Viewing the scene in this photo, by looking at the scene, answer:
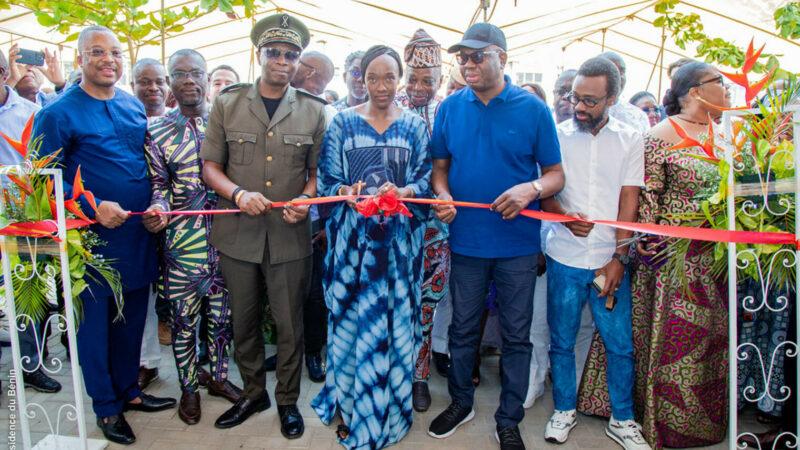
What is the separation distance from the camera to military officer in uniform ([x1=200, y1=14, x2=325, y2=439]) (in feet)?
10.4

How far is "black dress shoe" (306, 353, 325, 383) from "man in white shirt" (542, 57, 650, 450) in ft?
5.82

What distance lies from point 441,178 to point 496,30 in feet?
2.99

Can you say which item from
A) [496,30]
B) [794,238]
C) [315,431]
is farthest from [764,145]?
[315,431]

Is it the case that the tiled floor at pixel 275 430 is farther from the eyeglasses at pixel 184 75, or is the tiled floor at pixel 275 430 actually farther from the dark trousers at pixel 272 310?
the eyeglasses at pixel 184 75

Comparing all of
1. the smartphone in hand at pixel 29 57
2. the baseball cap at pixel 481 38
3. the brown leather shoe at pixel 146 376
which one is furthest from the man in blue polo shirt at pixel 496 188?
the smartphone in hand at pixel 29 57

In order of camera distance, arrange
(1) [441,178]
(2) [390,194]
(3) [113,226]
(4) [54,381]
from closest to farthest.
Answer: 1. (2) [390,194]
2. (3) [113,226]
3. (1) [441,178]
4. (4) [54,381]

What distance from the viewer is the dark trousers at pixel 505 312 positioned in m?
3.13

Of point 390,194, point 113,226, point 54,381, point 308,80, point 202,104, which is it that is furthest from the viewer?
point 308,80

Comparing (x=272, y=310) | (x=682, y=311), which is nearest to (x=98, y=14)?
(x=272, y=310)

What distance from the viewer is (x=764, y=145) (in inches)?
97.9

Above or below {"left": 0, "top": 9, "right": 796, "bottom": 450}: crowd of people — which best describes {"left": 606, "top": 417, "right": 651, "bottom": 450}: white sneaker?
below

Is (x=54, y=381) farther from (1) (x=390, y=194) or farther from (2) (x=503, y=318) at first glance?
(2) (x=503, y=318)

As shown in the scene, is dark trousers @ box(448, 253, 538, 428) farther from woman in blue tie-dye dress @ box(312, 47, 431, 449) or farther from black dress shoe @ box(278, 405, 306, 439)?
black dress shoe @ box(278, 405, 306, 439)

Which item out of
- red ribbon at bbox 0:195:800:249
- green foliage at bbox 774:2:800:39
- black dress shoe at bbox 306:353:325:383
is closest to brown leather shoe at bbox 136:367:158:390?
black dress shoe at bbox 306:353:325:383
